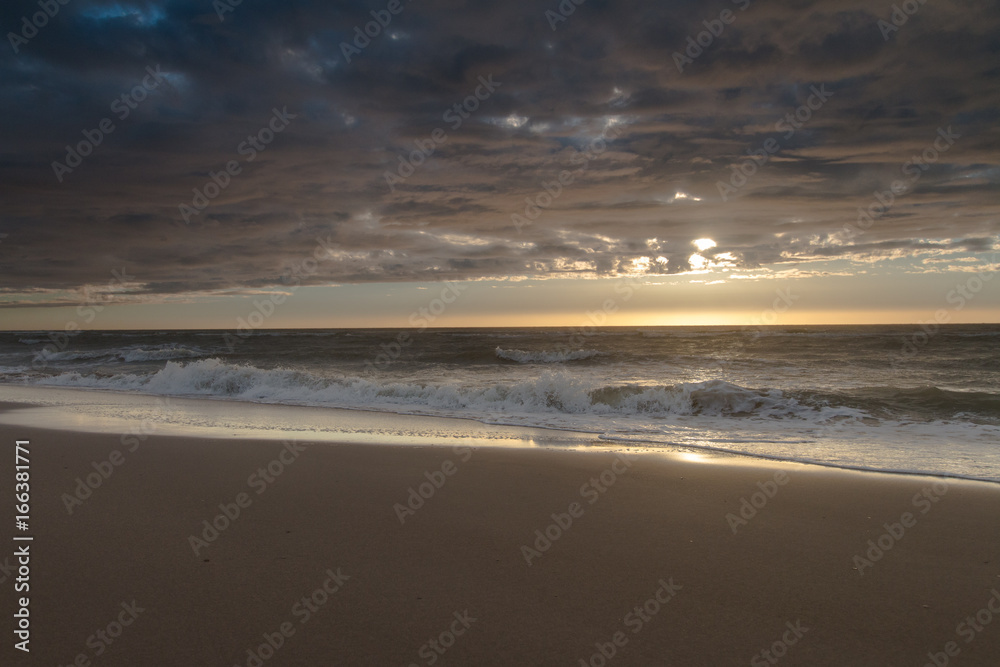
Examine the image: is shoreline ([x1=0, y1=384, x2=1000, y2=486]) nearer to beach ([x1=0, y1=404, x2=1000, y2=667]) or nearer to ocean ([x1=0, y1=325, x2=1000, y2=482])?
ocean ([x1=0, y1=325, x2=1000, y2=482])

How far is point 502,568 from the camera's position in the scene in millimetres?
3709

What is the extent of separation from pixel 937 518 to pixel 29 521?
7238 mm

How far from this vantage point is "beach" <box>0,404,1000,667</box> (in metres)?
2.82

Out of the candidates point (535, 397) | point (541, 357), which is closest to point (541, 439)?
point (535, 397)

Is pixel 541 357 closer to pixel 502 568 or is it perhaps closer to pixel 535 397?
pixel 535 397

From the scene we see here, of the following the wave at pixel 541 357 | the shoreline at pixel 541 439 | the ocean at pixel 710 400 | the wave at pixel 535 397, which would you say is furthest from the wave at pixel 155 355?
the shoreline at pixel 541 439

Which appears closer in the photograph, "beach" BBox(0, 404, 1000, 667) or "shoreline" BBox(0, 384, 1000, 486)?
"beach" BBox(0, 404, 1000, 667)

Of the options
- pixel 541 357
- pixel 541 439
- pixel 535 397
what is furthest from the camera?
pixel 541 357

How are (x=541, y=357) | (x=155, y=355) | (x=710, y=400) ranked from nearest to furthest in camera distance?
(x=710, y=400)
(x=541, y=357)
(x=155, y=355)

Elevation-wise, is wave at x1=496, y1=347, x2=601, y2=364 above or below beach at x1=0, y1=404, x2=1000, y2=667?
above

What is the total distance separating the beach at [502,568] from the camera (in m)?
2.82

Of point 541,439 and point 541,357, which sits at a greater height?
point 541,357

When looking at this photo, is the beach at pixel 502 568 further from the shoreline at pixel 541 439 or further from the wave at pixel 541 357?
the wave at pixel 541 357

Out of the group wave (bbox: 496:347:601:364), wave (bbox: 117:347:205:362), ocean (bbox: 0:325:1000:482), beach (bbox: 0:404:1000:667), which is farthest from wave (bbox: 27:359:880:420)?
wave (bbox: 117:347:205:362)
